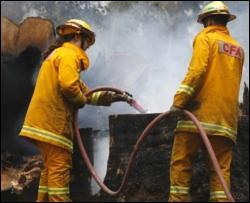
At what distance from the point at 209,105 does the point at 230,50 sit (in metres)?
0.55

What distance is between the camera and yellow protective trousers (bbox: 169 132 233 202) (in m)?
4.87

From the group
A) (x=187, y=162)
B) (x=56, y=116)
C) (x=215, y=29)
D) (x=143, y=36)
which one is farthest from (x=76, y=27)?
(x=143, y=36)

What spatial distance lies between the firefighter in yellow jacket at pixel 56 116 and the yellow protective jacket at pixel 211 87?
989mm

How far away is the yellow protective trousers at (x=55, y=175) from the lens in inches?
194

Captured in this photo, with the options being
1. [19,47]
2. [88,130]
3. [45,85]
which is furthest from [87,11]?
[45,85]

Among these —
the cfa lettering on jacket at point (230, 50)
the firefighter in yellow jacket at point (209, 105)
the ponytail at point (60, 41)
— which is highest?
the ponytail at point (60, 41)

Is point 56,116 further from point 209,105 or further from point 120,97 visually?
point 209,105

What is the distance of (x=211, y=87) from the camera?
16.1 ft

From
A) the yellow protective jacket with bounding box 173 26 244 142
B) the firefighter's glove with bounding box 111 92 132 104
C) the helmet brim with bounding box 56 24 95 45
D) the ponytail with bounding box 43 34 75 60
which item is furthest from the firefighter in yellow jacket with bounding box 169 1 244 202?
the ponytail with bounding box 43 34 75 60

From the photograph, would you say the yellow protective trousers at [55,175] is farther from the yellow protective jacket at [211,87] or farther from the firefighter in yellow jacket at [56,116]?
the yellow protective jacket at [211,87]

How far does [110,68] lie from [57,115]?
331 centimetres

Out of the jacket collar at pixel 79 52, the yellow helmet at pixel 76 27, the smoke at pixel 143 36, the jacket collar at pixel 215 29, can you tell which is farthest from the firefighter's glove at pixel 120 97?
the smoke at pixel 143 36

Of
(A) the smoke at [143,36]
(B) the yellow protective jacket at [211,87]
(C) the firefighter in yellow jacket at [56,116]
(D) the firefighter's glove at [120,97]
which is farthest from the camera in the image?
(A) the smoke at [143,36]

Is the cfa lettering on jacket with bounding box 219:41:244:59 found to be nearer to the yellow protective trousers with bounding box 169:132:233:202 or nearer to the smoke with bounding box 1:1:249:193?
the yellow protective trousers with bounding box 169:132:233:202
